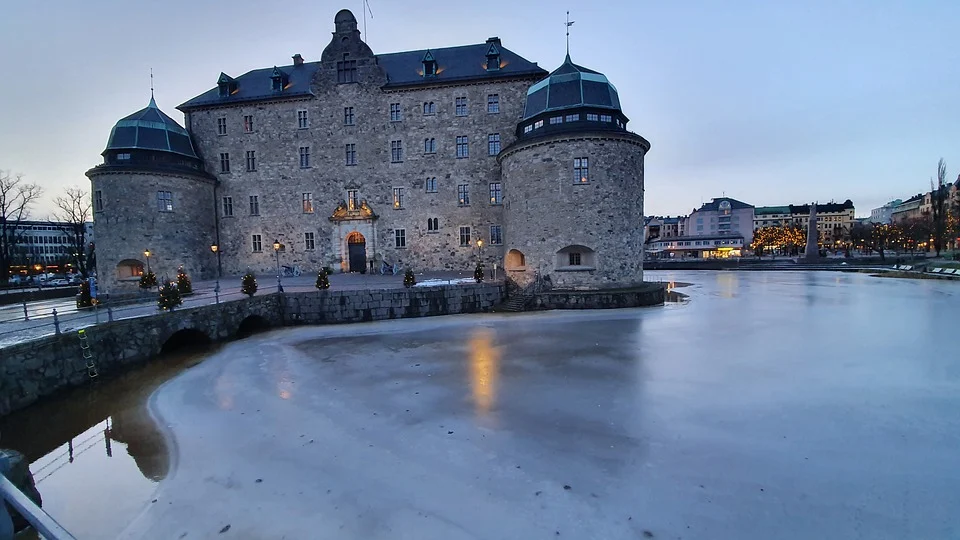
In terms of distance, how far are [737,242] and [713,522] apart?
8674 centimetres

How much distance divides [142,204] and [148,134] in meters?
4.60

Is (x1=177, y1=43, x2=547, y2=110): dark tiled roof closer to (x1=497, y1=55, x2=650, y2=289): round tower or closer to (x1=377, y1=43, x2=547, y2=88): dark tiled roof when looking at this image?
(x1=377, y1=43, x2=547, y2=88): dark tiled roof

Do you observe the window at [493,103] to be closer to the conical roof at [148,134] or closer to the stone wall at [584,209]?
the stone wall at [584,209]

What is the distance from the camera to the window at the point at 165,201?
25547 mm

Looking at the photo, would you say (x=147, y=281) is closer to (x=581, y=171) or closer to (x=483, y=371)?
(x=483, y=371)

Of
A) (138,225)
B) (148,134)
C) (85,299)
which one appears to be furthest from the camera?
(148,134)

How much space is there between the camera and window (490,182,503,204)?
26.8m

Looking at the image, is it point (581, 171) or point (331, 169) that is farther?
point (331, 169)

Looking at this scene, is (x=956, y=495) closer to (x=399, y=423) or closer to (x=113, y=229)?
(x=399, y=423)

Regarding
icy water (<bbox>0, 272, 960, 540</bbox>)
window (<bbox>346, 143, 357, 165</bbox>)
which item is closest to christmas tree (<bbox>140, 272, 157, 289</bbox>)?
icy water (<bbox>0, 272, 960, 540</bbox>)

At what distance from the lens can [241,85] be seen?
29281 mm

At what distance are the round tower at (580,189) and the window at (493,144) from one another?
4585 millimetres

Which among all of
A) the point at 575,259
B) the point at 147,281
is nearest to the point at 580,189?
the point at 575,259

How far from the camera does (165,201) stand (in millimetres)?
25797
